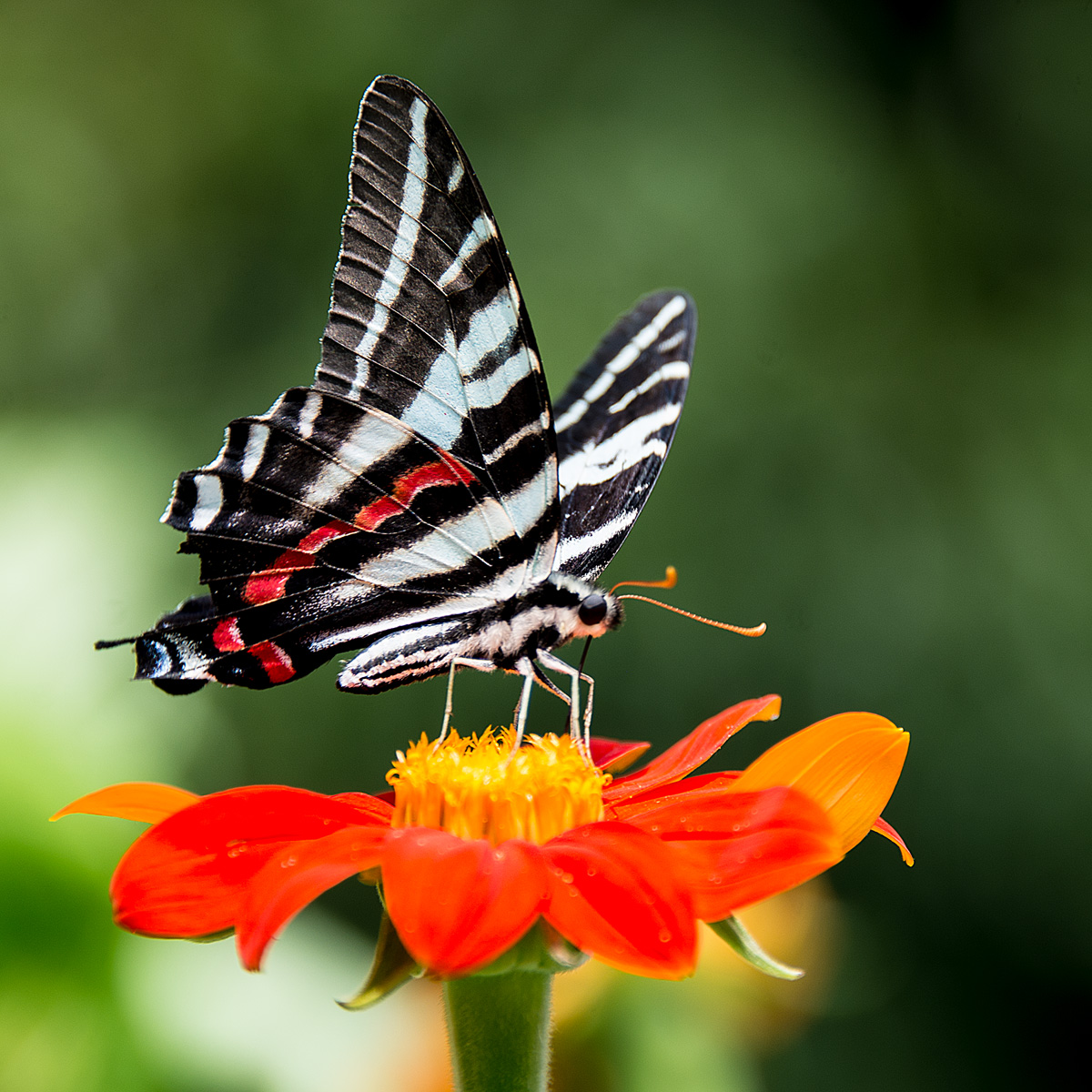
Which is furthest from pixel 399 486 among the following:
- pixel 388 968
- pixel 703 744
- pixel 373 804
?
pixel 388 968

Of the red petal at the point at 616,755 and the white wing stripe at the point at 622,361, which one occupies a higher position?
the white wing stripe at the point at 622,361

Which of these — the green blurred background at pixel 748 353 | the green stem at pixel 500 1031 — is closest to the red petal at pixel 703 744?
the green stem at pixel 500 1031

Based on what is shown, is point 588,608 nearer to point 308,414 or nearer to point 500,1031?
point 308,414

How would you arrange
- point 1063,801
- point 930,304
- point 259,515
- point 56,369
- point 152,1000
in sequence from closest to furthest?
point 259,515 → point 152,1000 → point 1063,801 → point 930,304 → point 56,369

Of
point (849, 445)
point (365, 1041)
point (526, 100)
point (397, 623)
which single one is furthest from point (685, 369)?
point (526, 100)

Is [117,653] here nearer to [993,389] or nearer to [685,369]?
[685,369]

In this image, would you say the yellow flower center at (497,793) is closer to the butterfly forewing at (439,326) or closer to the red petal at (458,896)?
the red petal at (458,896)

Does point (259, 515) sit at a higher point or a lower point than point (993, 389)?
higher
